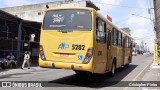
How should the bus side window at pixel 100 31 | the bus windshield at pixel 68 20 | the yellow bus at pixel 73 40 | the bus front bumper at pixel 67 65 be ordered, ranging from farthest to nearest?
the bus side window at pixel 100 31, the bus windshield at pixel 68 20, the yellow bus at pixel 73 40, the bus front bumper at pixel 67 65

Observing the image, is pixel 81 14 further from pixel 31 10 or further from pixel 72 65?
pixel 31 10

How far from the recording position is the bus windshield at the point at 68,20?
12.2 meters

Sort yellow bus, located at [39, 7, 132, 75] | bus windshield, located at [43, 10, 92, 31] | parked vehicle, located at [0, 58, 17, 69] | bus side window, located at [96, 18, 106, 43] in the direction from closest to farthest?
yellow bus, located at [39, 7, 132, 75]
bus windshield, located at [43, 10, 92, 31]
bus side window, located at [96, 18, 106, 43]
parked vehicle, located at [0, 58, 17, 69]

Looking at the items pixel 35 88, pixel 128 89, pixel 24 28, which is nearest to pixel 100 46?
pixel 128 89

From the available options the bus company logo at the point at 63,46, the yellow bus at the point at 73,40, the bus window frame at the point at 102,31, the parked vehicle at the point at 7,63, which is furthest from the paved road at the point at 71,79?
the parked vehicle at the point at 7,63

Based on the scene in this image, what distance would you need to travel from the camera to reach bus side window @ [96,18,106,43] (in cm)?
1267

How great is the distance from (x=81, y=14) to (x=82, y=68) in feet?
7.65

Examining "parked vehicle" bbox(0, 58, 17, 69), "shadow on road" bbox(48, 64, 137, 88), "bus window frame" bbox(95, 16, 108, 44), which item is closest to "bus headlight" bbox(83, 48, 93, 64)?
"bus window frame" bbox(95, 16, 108, 44)

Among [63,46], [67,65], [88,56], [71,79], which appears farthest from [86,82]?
[63,46]

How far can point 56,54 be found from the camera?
12391mm

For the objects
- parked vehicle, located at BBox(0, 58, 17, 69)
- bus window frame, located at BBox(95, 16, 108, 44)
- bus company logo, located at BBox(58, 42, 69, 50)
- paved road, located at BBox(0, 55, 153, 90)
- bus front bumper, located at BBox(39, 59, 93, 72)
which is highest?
bus window frame, located at BBox(95, 16, 108, 44)

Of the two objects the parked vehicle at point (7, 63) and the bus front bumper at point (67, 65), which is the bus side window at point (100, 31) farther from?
the parked vehicle at point (7, 63)

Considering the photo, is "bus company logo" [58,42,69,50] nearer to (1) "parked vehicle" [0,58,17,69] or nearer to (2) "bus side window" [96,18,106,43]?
(2) "bus side window" [96,18,106,43]

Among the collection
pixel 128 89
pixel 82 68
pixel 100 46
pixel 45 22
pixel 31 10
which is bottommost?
pixel 128 89
